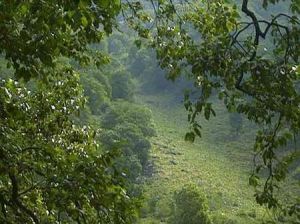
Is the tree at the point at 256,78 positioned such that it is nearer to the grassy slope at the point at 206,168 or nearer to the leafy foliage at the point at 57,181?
the leafy foliage at the point at 57,181

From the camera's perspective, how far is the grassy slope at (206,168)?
5994cm

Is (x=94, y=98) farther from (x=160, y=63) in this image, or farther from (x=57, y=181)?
(x=57, y=181)

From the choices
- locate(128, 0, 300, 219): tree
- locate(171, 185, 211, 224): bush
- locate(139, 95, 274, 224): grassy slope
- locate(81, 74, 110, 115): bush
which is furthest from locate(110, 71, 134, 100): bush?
locate(128, 0, 300, 219): tree

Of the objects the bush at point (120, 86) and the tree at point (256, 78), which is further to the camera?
the bush at point (120, 86)

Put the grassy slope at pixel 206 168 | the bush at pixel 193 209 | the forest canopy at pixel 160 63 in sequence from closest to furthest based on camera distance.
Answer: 1. the forest canopy at pixel 160 63
2. the bush at pixel 193 209
3. the grassy slope at pixel 206 168

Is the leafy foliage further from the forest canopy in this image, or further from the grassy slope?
the grassy slope

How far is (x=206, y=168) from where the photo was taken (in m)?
78.6

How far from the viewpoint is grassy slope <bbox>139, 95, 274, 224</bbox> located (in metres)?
59.9

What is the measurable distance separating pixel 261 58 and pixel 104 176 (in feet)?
6.51

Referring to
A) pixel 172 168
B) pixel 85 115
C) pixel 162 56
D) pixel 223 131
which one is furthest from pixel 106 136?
pixel 162 56

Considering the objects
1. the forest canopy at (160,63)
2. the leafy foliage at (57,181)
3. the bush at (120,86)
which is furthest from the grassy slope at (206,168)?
the forest canopy at (160,63)

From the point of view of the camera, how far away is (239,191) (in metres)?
69.9

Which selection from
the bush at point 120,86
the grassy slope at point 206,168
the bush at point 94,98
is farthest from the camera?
the bush at point 120,86

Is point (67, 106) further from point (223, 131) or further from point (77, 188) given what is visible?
point (223, 131)
